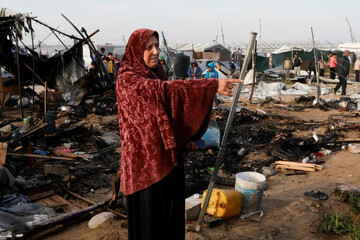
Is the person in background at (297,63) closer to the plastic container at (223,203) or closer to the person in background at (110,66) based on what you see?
the person in background at (110,66)

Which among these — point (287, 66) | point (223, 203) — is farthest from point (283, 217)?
point (287, 66)

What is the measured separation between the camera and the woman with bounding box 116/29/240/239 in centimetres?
184

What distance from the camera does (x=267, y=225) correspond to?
351cm

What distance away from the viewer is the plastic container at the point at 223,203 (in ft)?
11.4

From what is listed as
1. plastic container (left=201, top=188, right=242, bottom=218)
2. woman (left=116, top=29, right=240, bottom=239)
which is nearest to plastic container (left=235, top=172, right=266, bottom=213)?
plastic container (left=201, top=188, right=242, bottom=218)

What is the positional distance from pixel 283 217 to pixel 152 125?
2595 millimetres

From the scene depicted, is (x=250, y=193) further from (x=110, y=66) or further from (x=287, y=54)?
(x=287, y=54)

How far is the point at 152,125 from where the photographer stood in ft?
6.11

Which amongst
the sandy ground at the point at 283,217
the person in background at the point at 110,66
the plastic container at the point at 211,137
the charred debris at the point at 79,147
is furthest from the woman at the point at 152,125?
the person in background at the point at 110,66

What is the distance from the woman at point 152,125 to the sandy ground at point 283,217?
127 cm

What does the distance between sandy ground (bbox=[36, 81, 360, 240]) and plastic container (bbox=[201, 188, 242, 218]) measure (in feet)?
0.41

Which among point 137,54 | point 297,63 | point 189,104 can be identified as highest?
point 137,54

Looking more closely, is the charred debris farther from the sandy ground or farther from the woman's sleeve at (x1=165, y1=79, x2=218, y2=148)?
the woman's sleeve at (x1=165, y1=79, x2=218, y2=148)

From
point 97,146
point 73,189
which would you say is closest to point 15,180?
point 73,189
